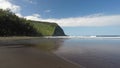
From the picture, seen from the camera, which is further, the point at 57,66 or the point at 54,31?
the point at 54,31

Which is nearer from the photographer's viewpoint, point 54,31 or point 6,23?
point 6,23

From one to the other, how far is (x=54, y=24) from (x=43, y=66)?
14556cm

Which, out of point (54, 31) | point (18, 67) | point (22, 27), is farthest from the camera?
point (54, 31)

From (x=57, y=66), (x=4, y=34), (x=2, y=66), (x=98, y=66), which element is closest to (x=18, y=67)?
(x=2, y=66)

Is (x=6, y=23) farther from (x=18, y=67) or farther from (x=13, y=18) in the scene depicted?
(x=18, y=67)

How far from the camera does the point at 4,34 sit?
2840 inches

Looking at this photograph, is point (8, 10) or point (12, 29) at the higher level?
point (8, 10)

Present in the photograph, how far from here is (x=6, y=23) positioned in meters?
78.2

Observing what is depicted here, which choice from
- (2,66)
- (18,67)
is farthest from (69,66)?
(2,66)

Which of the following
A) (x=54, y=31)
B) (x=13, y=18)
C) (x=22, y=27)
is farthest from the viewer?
(x=54, y=31)

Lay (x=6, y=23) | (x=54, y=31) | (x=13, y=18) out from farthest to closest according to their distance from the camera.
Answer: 1. (x=54, y=31)
2. (x=13, y=18)
3. (x=6, y=23)

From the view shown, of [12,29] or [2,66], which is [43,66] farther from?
[12,29]

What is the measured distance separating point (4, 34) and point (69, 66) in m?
67.2

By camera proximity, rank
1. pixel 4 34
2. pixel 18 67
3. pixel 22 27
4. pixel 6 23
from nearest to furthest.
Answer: pixel 18 67 → pixel 4 34 → pixel 6 23 → pixel 22 27
